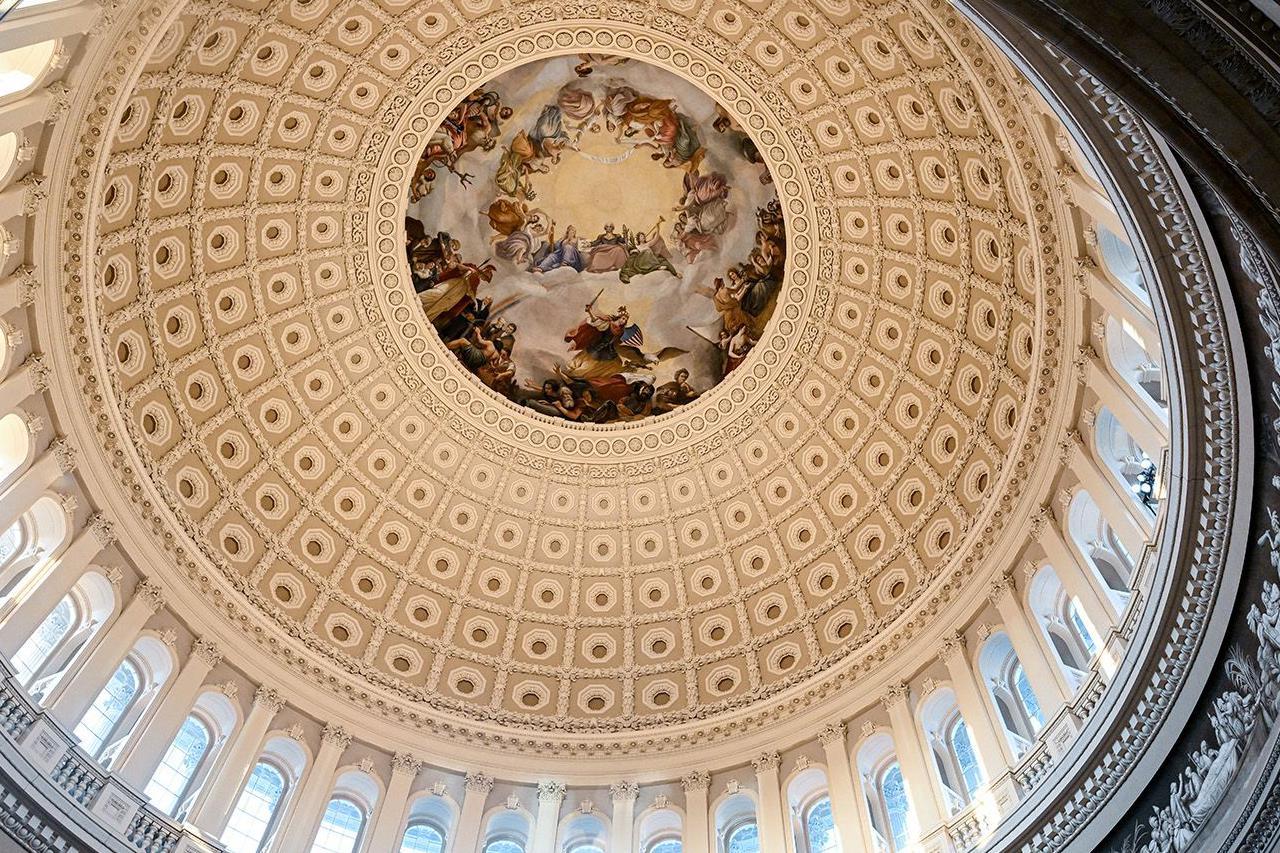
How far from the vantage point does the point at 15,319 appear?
21.2 metres

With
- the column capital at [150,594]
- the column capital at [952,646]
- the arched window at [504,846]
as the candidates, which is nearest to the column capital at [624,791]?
the arched window at [504,846]

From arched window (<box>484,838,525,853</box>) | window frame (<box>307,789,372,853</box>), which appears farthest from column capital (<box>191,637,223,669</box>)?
arched window (<box>484,838,525,853</box>)

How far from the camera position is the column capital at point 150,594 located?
23.2 metres

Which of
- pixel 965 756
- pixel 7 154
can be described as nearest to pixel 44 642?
pixel 7 154

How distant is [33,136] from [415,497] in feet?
47.4

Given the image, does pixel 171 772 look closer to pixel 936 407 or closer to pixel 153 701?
pixel 153 701

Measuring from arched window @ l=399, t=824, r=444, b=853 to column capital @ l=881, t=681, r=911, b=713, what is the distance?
33.9ft

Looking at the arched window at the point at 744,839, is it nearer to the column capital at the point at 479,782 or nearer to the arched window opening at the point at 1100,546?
the column capital at the point at 479,782

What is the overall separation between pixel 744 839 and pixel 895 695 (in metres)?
4.68

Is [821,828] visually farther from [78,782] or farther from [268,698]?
[78,782]

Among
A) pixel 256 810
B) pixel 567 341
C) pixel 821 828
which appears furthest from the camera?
pixel 567 341

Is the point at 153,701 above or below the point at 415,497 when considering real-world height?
below

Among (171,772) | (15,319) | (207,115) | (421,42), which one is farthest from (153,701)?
(421,42)

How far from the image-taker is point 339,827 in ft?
79.2
